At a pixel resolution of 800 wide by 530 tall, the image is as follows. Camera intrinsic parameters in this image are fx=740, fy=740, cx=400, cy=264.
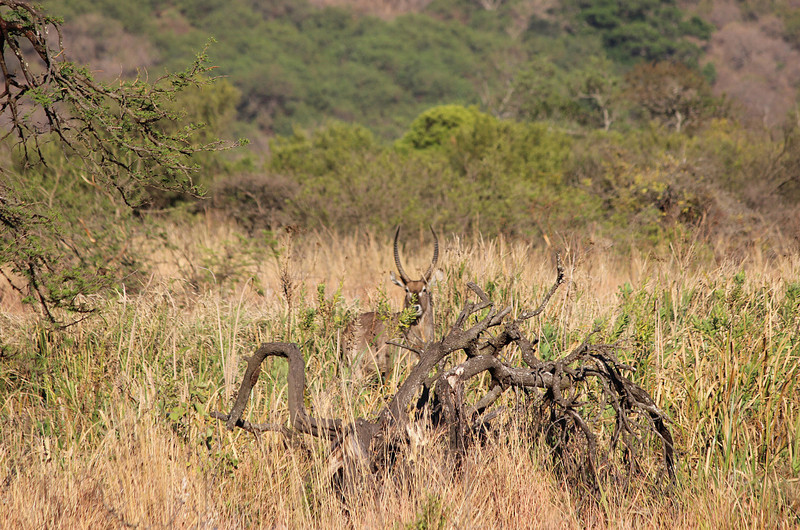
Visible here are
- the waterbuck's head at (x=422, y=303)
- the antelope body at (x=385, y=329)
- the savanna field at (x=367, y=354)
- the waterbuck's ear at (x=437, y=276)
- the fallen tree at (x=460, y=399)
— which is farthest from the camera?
the waterbuck's ear at (x=437, y=276)

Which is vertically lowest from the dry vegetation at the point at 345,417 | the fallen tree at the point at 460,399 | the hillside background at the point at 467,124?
the dry vegetation at the point at 345,417

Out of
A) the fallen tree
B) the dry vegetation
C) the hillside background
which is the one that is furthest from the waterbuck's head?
the fallen tree

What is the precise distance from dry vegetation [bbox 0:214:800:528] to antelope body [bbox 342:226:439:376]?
19 cm

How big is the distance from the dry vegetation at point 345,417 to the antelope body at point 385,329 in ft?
0.63

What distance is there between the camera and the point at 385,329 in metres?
5.65

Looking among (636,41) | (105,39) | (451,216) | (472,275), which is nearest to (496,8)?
(636,41)

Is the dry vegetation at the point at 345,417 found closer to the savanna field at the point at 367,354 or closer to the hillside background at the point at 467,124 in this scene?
the savanna field at the point at 367,354

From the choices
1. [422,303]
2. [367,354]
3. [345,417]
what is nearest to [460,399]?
[345,417]

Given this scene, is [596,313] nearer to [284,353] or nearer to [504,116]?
[284,353]

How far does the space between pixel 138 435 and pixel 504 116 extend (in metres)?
35.5

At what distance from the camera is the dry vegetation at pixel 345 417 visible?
320 cm

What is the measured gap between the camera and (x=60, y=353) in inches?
205

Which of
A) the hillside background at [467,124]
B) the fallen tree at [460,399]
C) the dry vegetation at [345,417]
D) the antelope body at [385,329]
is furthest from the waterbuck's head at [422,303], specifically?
the fallen tree at [460,399]

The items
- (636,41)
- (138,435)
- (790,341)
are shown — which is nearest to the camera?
(138,435)
